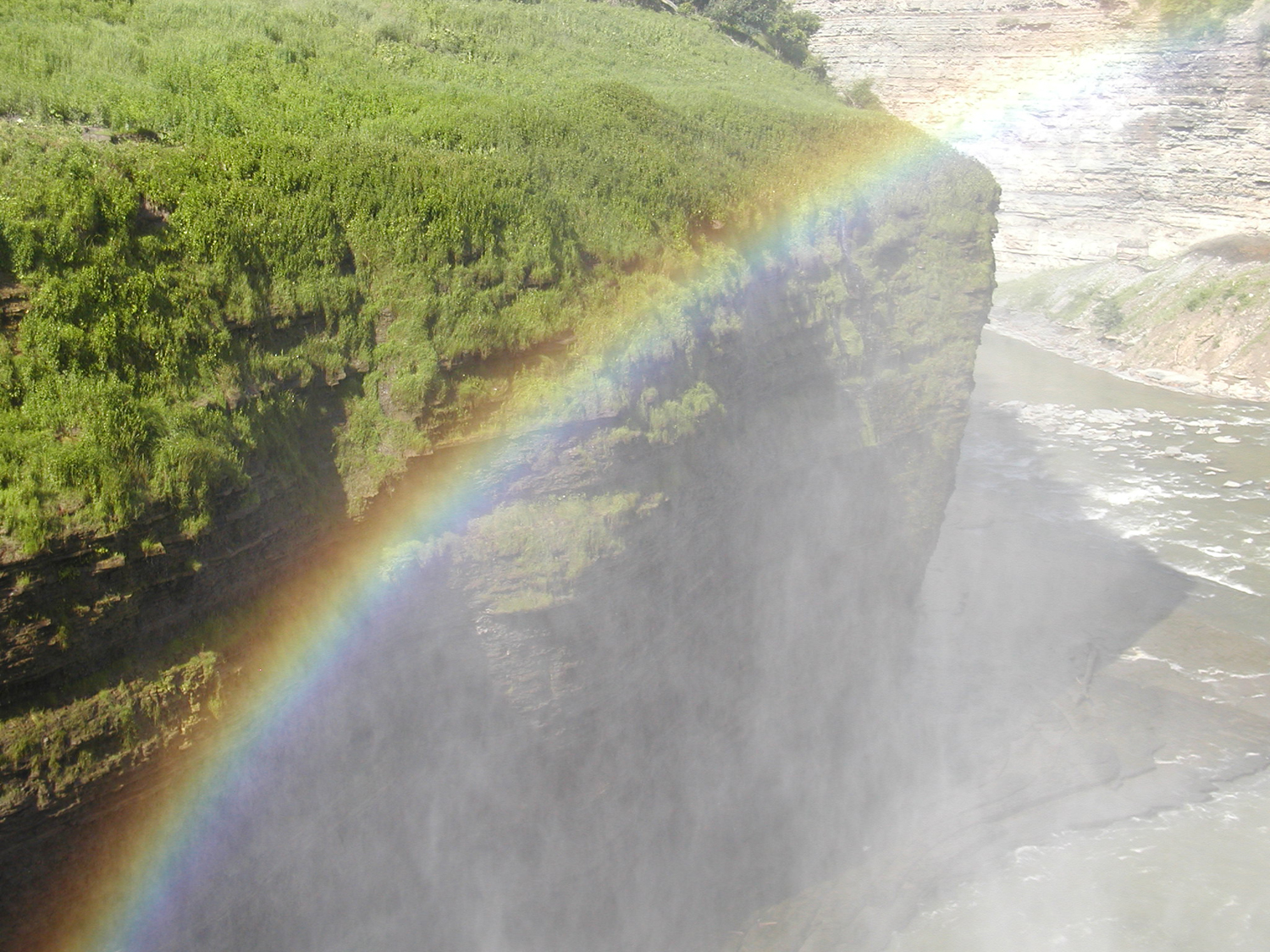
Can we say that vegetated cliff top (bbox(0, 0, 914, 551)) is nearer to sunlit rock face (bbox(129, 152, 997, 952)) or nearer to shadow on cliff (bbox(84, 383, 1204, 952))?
sunlit rock face (bbox(129, 152, 997, 952))

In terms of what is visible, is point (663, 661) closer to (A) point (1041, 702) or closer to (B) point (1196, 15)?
(A) point (1041, 702)

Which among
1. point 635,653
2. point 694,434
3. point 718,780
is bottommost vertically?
point 718,780

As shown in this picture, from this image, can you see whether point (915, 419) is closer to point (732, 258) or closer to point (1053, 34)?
point (732, 258)

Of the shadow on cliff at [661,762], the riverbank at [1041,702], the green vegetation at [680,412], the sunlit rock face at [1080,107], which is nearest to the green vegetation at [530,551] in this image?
the shadow on cliff at [661,762]

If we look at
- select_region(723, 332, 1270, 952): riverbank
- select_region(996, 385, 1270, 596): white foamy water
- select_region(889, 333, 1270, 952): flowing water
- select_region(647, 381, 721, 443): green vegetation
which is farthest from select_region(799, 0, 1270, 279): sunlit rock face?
select_region(647, 381, 721, 443): green vegetation

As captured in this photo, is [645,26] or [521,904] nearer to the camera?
[521,904]

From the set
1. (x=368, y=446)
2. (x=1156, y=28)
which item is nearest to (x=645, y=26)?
(x=368, y=446)
